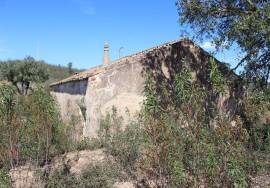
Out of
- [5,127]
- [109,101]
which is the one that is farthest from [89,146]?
[5,127]

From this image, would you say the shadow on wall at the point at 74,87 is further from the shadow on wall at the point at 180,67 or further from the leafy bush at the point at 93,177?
the leafy bush at the point at 93,177

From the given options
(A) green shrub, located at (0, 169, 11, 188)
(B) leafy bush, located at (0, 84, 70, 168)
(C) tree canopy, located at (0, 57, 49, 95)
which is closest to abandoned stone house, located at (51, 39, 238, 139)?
(B) leafy bush, located at (0, 84, 70, 168)

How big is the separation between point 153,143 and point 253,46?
9546 millimetres

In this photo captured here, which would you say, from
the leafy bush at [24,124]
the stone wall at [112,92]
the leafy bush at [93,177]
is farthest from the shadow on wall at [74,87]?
the leafy bush at [24,124]

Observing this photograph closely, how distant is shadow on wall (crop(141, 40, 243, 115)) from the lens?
20.1 meters

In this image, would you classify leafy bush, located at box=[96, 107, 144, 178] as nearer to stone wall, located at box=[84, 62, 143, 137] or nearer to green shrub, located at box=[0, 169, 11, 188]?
stone wall, located at box=[84, 62, 143, 137]

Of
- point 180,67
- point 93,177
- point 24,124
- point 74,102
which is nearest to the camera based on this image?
point 24,124

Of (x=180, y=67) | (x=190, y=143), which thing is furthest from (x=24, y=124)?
(x=180, y=67)

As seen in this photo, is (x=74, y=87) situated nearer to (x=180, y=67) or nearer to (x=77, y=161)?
(x=180, y=67)

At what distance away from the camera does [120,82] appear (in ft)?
64.1

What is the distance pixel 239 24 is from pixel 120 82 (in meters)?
6.03

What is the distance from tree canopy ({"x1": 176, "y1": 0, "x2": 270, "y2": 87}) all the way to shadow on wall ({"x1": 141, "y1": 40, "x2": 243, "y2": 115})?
6.13 ft

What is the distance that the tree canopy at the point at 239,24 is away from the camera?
1568cm

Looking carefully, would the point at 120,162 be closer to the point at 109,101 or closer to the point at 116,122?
the point at 116,122
